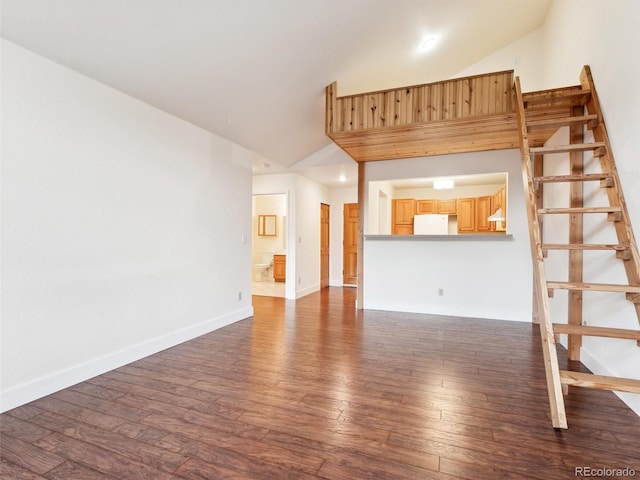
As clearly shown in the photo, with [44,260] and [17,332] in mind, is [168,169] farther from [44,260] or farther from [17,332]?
[17,332]

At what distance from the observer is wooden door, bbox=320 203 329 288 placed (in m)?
7.40

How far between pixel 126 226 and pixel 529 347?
4.18 meters

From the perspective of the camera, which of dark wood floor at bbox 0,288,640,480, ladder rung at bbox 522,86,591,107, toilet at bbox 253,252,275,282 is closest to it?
dark wood floor at bbox 0,288,640,480

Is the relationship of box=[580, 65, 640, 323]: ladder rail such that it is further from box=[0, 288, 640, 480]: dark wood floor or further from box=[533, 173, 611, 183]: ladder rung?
box=[0, 288, 640, 480]: dark wood floor

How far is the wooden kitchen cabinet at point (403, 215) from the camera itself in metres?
7.21

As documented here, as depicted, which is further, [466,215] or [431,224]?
[466,215]

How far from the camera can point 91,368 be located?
2586 mm

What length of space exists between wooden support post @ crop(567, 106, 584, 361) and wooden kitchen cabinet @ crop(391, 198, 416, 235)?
13.8 ft

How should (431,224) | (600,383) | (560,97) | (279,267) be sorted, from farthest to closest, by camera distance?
(279,267) < (431,224) < (560,97) < (600,383)

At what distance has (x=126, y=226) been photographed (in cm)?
288

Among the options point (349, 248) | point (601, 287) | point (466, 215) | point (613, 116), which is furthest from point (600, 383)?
point (349, 248)

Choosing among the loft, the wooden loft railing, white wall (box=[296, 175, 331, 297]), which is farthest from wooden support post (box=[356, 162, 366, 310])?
white wall (box=[296, 175, 331, 297])

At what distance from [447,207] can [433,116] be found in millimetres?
4043

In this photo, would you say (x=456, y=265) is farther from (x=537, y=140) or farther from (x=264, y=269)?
(x=264, y=269)
